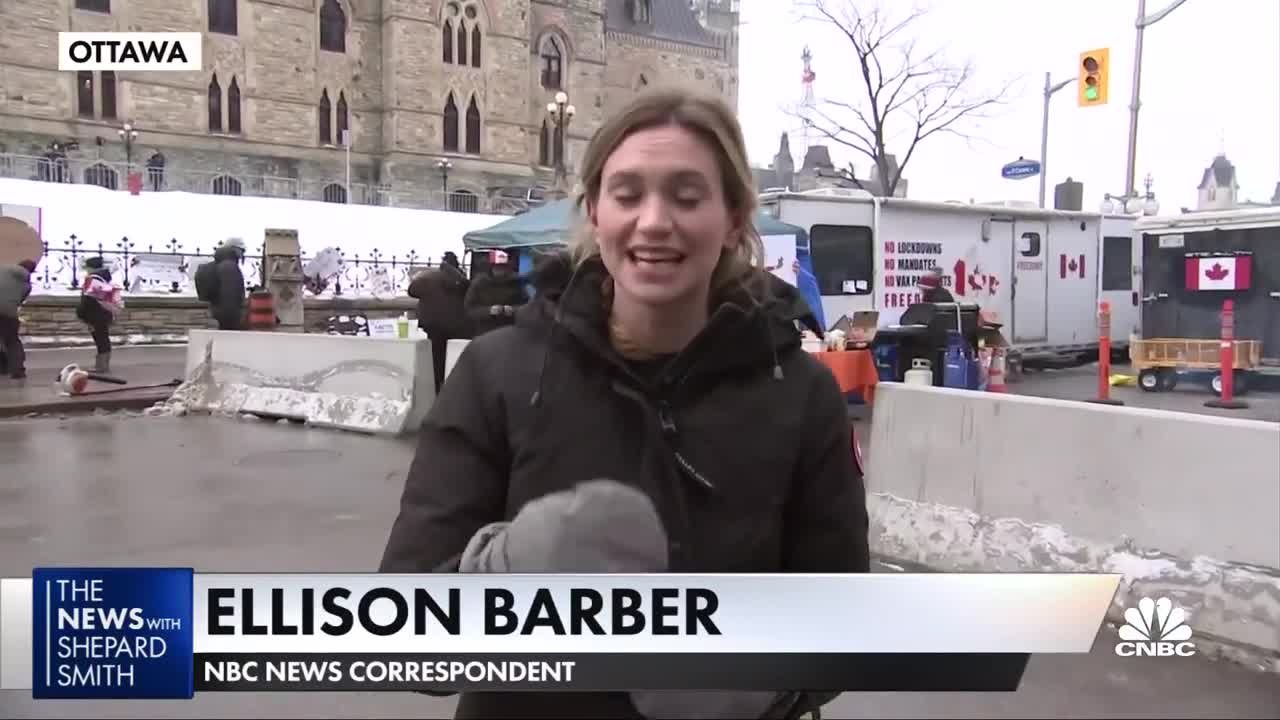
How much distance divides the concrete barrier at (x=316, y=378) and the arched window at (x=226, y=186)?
2966 cm

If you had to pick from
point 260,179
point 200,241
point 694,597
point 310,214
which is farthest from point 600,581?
point 260,179

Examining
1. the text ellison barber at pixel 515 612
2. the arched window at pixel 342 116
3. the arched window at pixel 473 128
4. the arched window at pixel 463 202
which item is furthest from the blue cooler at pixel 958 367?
the arched window at pixel 473 128

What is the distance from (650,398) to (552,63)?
52086 mm

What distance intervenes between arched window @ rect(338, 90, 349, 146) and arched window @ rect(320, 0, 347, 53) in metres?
2.11

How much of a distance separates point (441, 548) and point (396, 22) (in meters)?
46.6

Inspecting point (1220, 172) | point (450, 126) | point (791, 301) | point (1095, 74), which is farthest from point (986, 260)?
point (1220, 172)

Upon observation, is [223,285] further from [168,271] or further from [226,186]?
[226,186]

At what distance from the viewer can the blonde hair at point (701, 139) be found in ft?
5.19

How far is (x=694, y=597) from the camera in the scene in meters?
1.69

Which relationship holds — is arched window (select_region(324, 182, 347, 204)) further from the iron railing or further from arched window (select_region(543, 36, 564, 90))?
arched window (select_region(543, 36, 564, 90))

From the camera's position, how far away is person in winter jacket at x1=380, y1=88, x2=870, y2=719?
156 centimetres

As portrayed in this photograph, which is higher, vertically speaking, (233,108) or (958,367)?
(233,108)

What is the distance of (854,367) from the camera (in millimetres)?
10711

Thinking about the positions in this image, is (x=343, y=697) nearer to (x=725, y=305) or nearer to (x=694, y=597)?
(x=694, y=597)
